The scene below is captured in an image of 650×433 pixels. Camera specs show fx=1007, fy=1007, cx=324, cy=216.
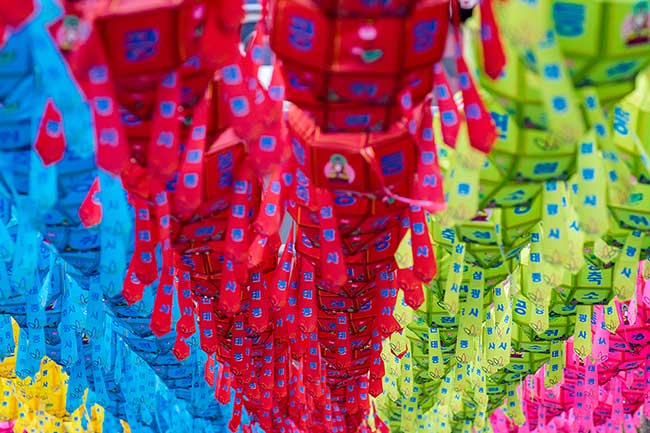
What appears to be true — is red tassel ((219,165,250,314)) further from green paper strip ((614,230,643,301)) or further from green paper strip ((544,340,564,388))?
green paper strip ((544,340,564,388))

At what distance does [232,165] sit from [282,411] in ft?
20.7

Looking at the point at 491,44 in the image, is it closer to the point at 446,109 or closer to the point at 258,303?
the point at 446,109

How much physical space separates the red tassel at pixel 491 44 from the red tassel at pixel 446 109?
0.29 m

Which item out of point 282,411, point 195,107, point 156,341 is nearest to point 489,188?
point 195,107

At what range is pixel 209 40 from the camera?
3432 millimetres

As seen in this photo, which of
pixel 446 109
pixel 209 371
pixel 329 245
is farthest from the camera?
pixel 209 371

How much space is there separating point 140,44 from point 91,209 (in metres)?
1.25

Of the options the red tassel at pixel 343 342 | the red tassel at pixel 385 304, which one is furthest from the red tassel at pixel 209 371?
the red tassel at pixel 385 304

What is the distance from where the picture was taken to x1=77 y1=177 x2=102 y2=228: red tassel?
4.29m

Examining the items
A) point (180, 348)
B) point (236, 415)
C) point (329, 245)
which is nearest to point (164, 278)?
point (329, 245)

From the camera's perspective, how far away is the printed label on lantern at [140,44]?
3.23m

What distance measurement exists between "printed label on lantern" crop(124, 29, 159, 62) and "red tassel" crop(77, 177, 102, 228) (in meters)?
1.09

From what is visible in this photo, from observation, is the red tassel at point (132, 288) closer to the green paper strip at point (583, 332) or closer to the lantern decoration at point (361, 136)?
the lantern decoration at point (361, 136)

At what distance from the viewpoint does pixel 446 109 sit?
387 centimetres
